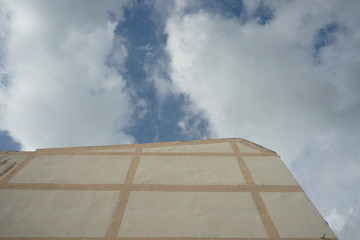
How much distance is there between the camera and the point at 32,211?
9.80 meters

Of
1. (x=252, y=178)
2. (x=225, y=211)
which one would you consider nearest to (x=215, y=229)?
(x=225, y=211)

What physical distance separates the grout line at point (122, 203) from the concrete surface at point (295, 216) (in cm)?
624

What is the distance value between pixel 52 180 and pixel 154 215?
5554 mm

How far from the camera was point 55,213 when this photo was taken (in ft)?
31.8

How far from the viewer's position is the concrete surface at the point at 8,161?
11.9m

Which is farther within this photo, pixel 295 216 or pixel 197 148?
pixel 197 148

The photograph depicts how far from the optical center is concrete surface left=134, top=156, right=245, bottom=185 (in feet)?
37.3

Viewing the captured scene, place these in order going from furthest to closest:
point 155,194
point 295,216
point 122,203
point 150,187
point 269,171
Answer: point 269,171 < point 150,187 < point 155,194 < point 122,203 < point 295,216

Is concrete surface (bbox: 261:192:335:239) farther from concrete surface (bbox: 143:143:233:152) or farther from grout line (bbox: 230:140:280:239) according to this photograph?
concrete surface (bbox: 143:143:233:152)

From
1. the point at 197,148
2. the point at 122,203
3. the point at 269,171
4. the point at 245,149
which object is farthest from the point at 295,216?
the point at 122,203

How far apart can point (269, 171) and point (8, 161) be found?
14022 millimetres

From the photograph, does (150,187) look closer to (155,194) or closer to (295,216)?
(155,194)

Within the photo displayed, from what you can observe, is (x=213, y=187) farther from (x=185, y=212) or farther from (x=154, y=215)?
(x=154, y=215)

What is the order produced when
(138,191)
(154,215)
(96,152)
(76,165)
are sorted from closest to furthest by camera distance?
(154,215) → (138,191) → (76,165) → (96,152)
